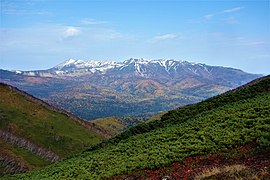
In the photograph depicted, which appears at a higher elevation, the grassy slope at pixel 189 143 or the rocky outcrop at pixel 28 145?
the grassy slope at pixel 189 143

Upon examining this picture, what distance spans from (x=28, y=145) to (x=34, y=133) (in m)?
8.59

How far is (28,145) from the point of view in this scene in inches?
3054

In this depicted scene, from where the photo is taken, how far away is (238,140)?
26484 millimetres

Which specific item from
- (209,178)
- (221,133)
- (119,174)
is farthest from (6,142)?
(209,178)

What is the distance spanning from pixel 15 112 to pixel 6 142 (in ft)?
65.8

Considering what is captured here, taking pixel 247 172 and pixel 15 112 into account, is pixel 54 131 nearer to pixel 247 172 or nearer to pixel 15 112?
pixel 15 112

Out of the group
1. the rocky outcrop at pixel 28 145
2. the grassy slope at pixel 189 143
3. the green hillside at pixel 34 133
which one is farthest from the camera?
the rocky outcrop at pixel 28 145

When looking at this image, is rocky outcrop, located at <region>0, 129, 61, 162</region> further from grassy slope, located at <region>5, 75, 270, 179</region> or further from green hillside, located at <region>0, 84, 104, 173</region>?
grassy slope, located at <region>5, 75, 270, 179</region>

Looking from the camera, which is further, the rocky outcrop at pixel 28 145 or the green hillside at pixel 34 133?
the rocky outcrop at pixel 28 145

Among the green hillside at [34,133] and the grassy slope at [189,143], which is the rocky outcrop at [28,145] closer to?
the green hillside at [34,133]

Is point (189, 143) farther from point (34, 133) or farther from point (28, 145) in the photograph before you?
point (34, 133)

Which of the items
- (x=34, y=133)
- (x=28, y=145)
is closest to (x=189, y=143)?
(x=28, y=145)

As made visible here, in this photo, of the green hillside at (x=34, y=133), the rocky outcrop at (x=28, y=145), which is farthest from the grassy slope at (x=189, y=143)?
the rocky outcrop at (x=28, y=145)

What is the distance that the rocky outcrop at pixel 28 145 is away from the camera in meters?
76.6
